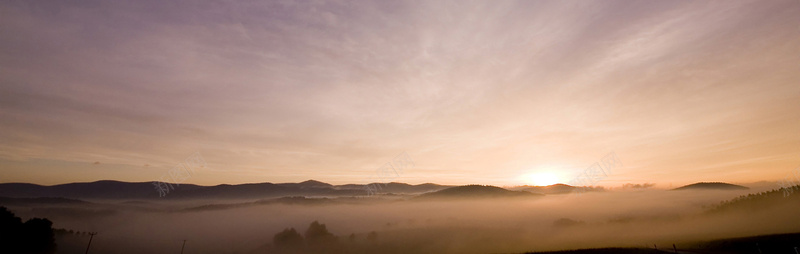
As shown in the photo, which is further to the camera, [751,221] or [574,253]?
[751,221]

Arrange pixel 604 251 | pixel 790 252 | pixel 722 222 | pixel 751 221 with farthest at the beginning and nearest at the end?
1. pixel 722 222
2. pixel 751 221
3. pixel 604 251
4. pixel 790 252

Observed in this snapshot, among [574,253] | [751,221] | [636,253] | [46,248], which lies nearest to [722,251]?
[636,253]

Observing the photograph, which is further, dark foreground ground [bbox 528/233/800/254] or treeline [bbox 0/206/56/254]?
dark foreground ground [bbox 528/233/800/254]

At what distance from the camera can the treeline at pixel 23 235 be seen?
89.9 m

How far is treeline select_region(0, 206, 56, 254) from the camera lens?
3541 inches

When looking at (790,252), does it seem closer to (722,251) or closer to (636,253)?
(722,251)

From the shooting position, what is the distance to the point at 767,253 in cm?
8906

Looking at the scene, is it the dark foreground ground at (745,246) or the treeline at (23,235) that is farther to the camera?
the dark foreground ground at (745,246)

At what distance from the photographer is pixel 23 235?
9444 centimetres

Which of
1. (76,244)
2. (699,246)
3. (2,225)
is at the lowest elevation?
(76,244)

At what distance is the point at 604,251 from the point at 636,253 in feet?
31.6

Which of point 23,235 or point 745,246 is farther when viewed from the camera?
point 745,246

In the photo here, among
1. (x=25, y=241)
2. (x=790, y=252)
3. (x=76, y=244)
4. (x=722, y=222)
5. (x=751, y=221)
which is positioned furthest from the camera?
(x=722, y=222)

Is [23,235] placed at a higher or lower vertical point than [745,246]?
higher
